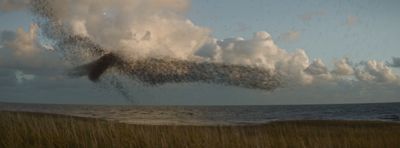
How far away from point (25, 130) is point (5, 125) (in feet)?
3.21

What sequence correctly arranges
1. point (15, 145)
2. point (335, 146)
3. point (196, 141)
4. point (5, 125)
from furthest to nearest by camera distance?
point (335, 146)
point (5, 125)
point (196, 141)
point (15, 145)

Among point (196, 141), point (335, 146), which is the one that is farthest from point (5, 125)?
point (335, 146)

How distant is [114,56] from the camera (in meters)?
7.64

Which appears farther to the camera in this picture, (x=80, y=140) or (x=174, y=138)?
(x=174, y=138)

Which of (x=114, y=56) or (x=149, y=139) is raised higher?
(x=114, y=56)

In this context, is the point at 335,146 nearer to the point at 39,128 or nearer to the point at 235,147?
the point at 235,147

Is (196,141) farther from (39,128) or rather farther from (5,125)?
(5,125)

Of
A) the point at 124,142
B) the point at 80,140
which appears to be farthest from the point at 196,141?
the point at 80,140

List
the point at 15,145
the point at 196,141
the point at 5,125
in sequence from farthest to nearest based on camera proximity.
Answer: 1. the point at 5,125
2. the point at 196,141
3. the point at 15,145

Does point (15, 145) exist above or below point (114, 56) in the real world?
below

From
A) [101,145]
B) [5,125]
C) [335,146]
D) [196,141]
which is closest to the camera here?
[101,145]

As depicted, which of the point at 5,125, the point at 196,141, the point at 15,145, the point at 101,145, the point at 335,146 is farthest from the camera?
the point at 335,146

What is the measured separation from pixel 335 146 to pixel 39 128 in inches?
232

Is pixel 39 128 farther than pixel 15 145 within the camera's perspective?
Yes
